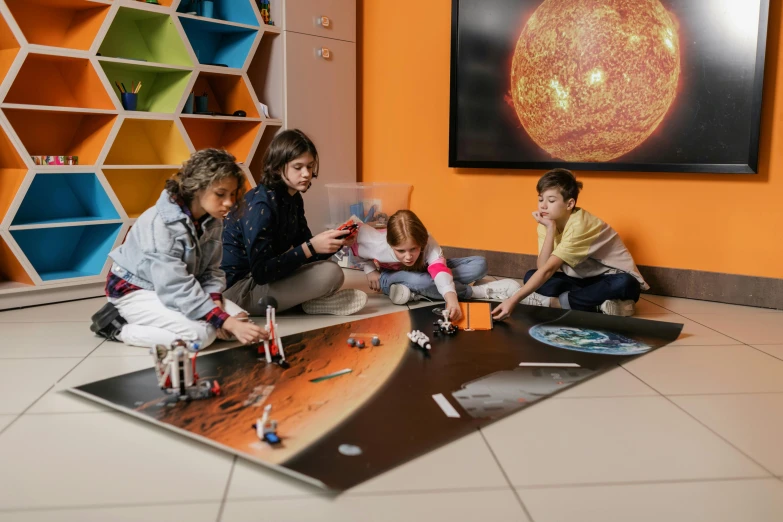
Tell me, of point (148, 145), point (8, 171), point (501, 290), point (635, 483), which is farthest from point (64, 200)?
point (635, 483)

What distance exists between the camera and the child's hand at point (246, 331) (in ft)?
5.78

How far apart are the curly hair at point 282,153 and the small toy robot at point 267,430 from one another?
1.08 metres

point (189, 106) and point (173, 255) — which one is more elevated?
point (189, 106)

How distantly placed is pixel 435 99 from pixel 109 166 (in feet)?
5.41

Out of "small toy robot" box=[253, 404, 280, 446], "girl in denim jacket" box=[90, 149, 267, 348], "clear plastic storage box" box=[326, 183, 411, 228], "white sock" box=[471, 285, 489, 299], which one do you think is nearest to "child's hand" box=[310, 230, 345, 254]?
"girl in denim jacket" box=[90, 149, 267, 348]

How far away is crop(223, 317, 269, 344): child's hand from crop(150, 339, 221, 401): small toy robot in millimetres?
249

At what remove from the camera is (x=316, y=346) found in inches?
74.9

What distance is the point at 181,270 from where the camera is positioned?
186 centimetres

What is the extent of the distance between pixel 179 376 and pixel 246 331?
31cm

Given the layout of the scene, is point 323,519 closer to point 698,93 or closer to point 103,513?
point 103,513

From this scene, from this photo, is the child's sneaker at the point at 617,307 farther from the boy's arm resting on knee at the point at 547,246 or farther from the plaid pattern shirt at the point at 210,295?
the plaid pattern shirt at the point at 210,295

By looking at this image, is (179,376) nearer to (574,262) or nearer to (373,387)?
(373,387)

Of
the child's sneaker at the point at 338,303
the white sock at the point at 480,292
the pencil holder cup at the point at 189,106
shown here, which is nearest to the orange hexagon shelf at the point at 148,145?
the pencil holder cup at the point at 189,106

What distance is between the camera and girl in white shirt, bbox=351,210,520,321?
90.9 inches
